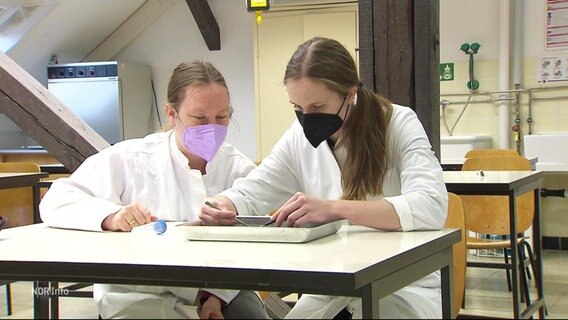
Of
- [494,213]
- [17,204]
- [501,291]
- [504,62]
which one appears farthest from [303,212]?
[504,62]

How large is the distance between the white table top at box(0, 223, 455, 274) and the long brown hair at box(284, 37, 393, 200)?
0.17m

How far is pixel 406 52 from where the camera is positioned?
2615 millimetres

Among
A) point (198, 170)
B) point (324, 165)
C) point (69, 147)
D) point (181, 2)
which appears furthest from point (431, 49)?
point (181, 2)

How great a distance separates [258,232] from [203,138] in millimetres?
566

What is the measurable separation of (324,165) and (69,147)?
157 cm

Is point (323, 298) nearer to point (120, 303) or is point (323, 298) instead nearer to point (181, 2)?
point (120, 303)

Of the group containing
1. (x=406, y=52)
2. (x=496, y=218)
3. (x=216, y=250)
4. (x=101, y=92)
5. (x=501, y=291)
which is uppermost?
(x=101, y=92)

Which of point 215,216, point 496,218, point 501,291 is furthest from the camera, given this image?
point 501,291

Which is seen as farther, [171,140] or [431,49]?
[431,49]

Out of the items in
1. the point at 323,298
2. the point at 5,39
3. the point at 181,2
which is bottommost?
the point at 323,298

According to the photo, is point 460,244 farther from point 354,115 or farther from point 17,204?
point 17,204

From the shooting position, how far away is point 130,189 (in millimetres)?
1935

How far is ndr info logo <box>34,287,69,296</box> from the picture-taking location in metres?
1.26

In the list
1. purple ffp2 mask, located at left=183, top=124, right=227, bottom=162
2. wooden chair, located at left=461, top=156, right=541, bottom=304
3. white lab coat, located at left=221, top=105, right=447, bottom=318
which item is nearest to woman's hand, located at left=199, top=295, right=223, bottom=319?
white lab coat, located at left=221, top=105, right=447, bottom=318
